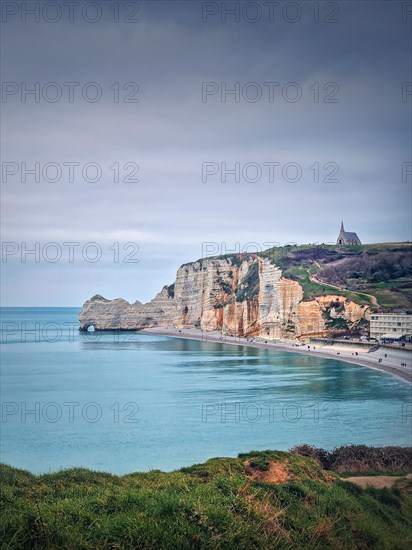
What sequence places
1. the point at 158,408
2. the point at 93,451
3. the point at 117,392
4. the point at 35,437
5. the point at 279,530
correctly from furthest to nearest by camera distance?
the point at 117,392, the point at 158,408, the point at 35,437, the point at 93,451, the point at 279,530

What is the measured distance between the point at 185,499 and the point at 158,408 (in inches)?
867

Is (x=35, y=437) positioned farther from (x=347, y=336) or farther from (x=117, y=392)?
(x=347, y=336)

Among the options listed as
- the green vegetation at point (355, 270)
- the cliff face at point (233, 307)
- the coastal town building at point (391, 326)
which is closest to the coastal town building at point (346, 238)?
the green vegetation at point (355, 270)

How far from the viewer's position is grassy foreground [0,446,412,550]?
5230 millimetres

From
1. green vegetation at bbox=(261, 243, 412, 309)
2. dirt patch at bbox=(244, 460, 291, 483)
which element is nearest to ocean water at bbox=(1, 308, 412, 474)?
dirt patch at bbox=(244, 460, 291, 483)

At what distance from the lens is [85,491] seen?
8.09 m

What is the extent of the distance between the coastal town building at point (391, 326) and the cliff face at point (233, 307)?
2.75m

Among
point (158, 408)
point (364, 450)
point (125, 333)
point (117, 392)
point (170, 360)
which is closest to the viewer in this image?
point (364, 450)

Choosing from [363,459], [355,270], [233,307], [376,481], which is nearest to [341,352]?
[355,270]

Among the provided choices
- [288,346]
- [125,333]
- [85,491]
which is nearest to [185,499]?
[85,491]

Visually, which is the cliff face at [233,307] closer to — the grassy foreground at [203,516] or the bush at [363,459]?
the bush at [363,459]

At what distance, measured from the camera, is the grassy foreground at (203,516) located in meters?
5.23

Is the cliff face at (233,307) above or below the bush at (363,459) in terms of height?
above

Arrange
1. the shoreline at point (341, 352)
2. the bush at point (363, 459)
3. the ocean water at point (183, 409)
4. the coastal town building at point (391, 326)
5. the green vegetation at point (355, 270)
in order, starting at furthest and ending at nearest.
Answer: the green vegetation at point (355, 270) → the coastal town building at point (391, 326) → the shoreline at point (341, 352) → the ocean water at point (183, 409) → the bush at point (363, 459)
